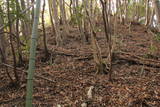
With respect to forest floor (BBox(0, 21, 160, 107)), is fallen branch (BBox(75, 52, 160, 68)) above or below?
above

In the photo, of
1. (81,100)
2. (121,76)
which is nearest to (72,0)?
(121,76)

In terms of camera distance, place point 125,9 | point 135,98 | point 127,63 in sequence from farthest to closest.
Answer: point 125,9, point 127,63, point 135,98

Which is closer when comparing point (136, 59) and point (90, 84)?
point (90, 84)

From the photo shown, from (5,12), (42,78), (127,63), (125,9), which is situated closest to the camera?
(5,12)

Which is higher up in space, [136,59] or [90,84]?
[136,59]

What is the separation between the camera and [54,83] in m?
3.25

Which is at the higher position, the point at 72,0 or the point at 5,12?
the point at 72,0

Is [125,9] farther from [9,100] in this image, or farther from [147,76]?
[9,100]

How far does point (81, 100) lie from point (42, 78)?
0.96 meters

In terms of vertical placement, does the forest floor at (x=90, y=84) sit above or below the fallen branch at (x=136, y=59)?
below

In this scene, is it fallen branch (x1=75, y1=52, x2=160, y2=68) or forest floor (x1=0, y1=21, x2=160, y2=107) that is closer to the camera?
forest floor (x1=0, y1=21, x2=160, y2=107)

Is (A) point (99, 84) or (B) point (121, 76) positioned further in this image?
(B) point (121, 76)

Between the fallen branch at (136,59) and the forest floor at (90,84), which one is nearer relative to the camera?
the forest floor at (90,84)

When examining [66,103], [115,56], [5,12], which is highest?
[5,12]
